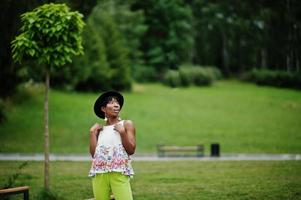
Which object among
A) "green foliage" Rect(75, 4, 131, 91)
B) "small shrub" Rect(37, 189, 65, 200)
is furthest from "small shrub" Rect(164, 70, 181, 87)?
"small shrub" Rect(37, 189, 65, 200)

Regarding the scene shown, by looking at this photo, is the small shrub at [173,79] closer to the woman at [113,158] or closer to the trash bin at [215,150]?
the trash bin at [215,150]

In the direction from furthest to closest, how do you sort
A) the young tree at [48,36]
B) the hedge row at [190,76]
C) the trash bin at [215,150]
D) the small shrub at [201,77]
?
1. the small shrub at [201,77]
2. the hedge row at [190,76]
3. the trash bin at [215,150]
4. the young tree at [48,36]

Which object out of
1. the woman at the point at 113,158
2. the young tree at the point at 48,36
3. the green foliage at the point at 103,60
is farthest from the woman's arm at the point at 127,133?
the green foliage at the point at 103,60

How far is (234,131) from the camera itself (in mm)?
31734

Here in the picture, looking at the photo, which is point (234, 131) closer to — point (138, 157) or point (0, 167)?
point (138, 157)

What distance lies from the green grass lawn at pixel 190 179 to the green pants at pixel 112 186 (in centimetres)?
505

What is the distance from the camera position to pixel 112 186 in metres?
6.93

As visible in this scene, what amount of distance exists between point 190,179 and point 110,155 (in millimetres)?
8241

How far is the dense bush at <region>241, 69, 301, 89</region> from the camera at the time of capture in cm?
2666

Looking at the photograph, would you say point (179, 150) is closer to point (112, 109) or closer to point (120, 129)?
point (112, 109)

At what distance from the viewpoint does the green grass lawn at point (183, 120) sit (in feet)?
90.5

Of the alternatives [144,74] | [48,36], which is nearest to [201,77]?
[144,74]

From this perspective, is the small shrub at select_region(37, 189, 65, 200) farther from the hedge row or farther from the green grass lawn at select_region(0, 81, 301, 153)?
the hedge row

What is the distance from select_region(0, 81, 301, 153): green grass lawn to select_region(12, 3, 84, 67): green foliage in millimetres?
14136
